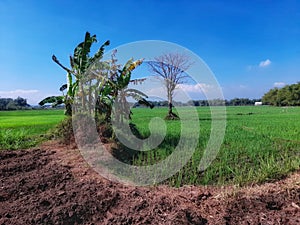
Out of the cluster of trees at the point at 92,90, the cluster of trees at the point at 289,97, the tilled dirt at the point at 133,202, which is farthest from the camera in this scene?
the cluster of trees at the point at 289,97

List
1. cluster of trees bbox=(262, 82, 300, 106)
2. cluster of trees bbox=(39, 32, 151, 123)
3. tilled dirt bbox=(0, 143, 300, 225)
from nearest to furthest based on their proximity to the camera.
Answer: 1. tilled dirt bbox=(0, 143, 300, 225)
2. cluster of trees bbox=(39, 32, 151, 123)
3. cluster of trees bbox=(262, 82, 300, 106)

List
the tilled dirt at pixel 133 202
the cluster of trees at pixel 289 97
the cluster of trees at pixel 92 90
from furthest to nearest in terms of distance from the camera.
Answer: the cluster of trees at pixel 289 97, the cluster of trees at pixel 92 90, the tilled dirt at pixel 133 202

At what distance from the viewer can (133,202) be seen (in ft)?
8.46

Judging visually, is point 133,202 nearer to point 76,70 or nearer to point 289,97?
point 76,70

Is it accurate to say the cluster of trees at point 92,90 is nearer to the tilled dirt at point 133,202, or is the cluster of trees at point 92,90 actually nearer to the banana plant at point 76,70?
the banana plant at point 76,70

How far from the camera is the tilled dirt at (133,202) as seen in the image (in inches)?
89.3

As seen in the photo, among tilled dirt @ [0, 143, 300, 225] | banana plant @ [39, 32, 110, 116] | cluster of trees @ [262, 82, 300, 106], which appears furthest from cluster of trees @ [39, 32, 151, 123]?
cluster of trees @ [262, 82, 300, 106]

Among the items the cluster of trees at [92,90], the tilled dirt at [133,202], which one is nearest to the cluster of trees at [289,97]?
the cluster of trees at [92,90]

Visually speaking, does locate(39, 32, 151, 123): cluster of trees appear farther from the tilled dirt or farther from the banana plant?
the tilled dirt

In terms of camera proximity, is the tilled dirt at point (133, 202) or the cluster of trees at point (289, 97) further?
the cluster of trees at point (289, 97)

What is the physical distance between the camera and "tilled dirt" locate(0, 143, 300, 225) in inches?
89.3

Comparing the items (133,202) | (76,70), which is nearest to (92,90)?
(76,70)

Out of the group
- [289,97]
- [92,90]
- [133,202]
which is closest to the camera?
[133,202]

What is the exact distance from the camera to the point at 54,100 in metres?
6.35
